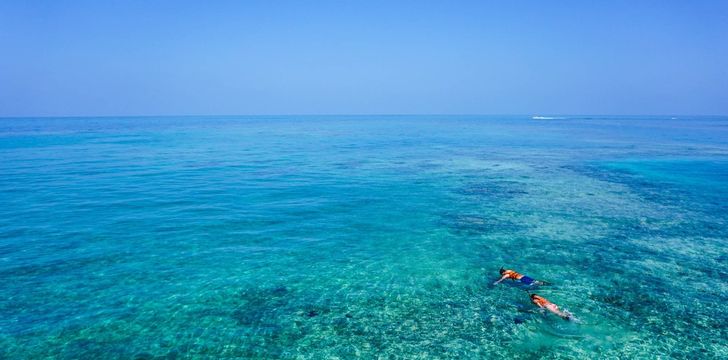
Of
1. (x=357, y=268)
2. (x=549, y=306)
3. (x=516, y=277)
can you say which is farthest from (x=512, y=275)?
(x=357, y=268)

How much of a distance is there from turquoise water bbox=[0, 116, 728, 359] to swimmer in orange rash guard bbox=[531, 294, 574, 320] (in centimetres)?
25

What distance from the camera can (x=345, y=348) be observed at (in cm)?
977

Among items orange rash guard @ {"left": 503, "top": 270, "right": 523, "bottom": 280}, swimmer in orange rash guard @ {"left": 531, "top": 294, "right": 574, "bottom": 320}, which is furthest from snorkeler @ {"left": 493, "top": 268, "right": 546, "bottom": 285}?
swimmer in orange rash guard @ {"left": 531, "top": 294, "right": 574, "bottom": 320}

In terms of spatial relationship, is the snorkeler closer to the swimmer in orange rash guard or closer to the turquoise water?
the turquoise water

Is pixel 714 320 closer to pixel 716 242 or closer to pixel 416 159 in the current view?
pixel 716 242

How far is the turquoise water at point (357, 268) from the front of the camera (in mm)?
10047

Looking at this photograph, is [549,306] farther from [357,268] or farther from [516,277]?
[357,268]

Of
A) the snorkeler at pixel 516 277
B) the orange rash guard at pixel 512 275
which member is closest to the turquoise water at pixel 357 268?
the snorkeler at pixel 516 277

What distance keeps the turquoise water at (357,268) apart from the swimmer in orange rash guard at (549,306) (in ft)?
0.83

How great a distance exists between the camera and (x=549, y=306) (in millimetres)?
11383

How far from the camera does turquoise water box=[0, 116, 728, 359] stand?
1005cm

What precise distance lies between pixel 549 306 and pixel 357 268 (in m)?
6.41

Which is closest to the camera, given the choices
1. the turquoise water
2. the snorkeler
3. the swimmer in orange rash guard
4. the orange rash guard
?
the turquoise water

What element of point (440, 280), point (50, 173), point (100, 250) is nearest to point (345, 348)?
point (440, 280)
